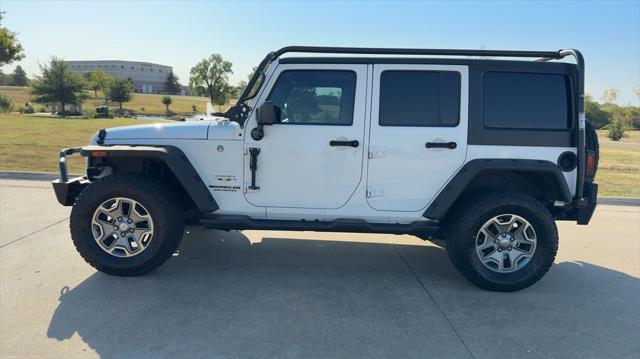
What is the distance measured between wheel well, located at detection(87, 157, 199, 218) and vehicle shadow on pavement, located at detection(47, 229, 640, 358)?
0.66m

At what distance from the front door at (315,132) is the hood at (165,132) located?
448 millimetres

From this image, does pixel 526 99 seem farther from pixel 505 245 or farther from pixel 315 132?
pixel 315 132

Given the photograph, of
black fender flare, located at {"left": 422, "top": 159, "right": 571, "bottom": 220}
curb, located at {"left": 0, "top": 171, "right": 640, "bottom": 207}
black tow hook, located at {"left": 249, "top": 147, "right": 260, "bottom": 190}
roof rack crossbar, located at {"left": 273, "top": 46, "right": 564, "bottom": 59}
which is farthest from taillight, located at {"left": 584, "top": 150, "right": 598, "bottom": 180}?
curb, located at {"left": 0, "top": 171, "right": 640, "bottom": 207}

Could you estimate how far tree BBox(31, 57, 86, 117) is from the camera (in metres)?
48.8

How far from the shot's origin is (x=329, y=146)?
13.1ft

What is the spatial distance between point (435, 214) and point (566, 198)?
46.4 inches

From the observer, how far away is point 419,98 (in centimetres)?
403

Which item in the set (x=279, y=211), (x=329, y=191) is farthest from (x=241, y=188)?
(x=329, y=191)

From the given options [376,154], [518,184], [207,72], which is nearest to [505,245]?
[518,184]

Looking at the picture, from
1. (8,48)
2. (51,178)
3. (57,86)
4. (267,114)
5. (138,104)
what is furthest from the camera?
(138,104)

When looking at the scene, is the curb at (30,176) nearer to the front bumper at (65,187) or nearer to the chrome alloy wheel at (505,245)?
the front bumper at (65,187)

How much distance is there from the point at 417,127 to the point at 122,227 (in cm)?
281

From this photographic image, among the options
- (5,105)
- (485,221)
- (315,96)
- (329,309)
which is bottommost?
(329,309)

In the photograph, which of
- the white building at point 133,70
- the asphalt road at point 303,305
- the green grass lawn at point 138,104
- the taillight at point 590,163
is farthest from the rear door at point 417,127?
the white building at point 133,70
